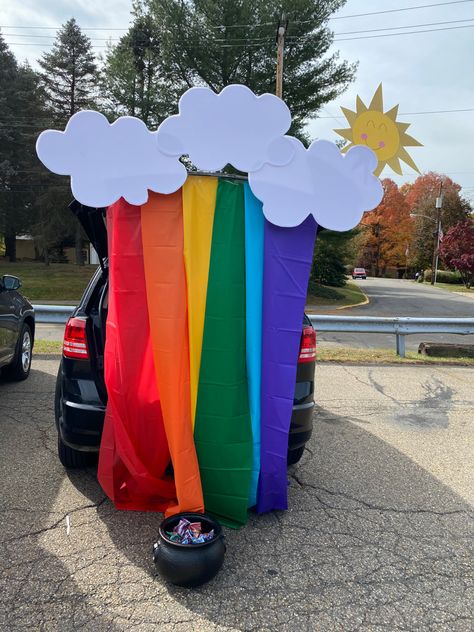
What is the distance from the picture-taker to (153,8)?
837 inches

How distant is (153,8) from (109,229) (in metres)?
21.9

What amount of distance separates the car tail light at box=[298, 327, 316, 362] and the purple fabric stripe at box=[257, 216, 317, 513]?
20.5 inches

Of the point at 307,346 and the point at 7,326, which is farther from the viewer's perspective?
the point at 7,326

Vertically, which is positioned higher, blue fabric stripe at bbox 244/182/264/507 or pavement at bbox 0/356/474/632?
blue fabric stripe at bbox 244/182/264/507

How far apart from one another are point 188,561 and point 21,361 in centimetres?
490

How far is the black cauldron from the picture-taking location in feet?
8.22

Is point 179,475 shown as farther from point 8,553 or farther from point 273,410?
point 8,553

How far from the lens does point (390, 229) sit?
68500 millimetres

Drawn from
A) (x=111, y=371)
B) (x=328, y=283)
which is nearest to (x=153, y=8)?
(x=328, y=283)

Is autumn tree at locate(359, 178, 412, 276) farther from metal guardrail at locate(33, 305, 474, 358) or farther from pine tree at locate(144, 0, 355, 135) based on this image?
metal guardrail at locate(33, 305, 474, 358)

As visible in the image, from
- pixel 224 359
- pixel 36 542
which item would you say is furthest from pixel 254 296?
pixel 36 542

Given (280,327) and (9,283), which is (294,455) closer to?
(280,327)

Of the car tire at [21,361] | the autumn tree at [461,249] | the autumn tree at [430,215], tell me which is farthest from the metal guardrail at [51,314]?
the autumn tree at [430,215]

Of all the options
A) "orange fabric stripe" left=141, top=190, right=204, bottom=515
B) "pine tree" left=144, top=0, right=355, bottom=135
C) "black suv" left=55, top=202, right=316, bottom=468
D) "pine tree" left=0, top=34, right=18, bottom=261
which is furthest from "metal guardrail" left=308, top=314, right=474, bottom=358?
"pine tree" left=0, top=34, right=18, bottom=261
